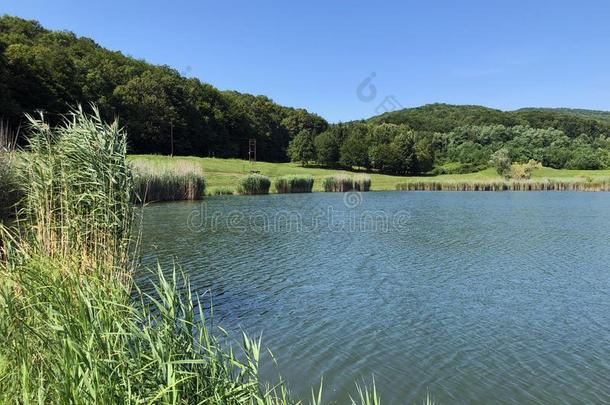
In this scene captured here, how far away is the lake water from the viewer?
714 centimetres

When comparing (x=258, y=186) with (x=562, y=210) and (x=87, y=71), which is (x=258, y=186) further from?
(x=87, y=71)

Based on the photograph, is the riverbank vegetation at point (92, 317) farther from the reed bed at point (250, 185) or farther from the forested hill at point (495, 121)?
the forested hill at point (495, 121)

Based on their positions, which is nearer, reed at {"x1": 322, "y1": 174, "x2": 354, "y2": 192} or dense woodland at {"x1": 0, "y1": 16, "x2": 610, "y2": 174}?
reed at {"x1": 322, "y1": 174, "x2": 354, "y2": 192}

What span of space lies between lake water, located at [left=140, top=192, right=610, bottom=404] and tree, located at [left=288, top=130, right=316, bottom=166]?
247ft

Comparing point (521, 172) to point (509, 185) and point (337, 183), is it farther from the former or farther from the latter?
point (337, 183)

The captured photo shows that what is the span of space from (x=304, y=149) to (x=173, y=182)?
2317 inches

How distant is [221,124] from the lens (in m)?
104

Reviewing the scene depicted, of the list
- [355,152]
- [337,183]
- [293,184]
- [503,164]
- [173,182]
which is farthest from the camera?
[355,152]

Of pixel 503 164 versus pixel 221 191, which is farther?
pixel 503 164

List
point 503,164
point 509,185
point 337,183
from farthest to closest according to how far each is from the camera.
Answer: point 503,164 → point 509,185 → point 337,183

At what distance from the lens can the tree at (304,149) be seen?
9862cm

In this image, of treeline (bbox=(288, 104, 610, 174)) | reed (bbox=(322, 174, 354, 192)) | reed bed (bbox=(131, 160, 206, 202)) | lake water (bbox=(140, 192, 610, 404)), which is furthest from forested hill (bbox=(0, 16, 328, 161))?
lake water (bbox=(140, 192, 610, 404))

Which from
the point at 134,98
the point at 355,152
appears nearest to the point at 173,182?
the point at 134,98

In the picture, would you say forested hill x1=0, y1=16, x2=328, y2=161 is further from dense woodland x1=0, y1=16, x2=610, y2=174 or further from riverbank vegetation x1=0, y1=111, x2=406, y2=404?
riverbank vegetation x1=0, y1=111, x2=406, y2=404
